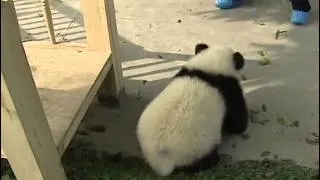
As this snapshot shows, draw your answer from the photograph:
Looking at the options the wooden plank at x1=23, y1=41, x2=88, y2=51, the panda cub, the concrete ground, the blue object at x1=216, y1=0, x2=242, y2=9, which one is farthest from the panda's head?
the blue object at x1=216, y1=0, x2=242, y2=9

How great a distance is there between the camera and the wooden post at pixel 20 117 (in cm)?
130

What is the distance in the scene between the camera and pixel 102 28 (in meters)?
2.01

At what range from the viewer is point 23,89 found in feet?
4.53

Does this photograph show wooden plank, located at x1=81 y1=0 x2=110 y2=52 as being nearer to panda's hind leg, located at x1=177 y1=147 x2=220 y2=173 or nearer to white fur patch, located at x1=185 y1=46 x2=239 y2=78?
white fur patch, located at x1=185 y1=46 x2=239 y2=78

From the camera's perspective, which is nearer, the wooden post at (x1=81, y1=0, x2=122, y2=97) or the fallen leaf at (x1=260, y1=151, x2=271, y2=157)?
the fallen leaf at (x1=260, y1=151, x2=271, y2=157)

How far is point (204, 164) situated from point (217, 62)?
Answer: 1.03ft

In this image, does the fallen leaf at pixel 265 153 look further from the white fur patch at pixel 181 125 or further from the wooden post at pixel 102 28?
the wooden post at pixel 102 28

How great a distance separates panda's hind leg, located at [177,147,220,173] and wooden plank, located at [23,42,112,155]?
0.35 metres

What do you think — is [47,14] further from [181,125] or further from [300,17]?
[300,17]

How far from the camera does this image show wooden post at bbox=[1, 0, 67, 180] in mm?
1303

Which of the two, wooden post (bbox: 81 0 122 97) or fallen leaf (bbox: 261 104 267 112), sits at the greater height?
wooden post (bbox: 81 0 122 97)

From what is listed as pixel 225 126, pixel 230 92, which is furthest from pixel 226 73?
pixel 225 126

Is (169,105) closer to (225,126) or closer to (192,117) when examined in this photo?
(192,117)

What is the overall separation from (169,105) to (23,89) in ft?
1.48
